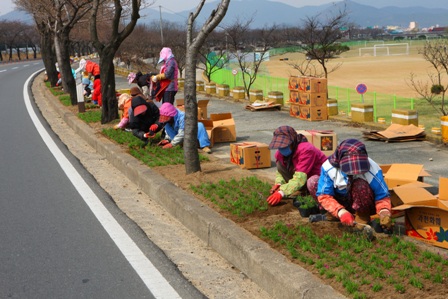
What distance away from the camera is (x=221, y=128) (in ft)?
45.1

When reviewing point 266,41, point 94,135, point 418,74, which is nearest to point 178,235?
point 94,135

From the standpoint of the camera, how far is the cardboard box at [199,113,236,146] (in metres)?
13.4

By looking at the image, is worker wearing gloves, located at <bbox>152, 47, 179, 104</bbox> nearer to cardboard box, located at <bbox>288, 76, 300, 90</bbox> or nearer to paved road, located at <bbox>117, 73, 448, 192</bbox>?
paved road, located at <bbox>117, 73, 448, 192</bbox>

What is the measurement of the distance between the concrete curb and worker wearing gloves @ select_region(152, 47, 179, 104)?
332 centimetres

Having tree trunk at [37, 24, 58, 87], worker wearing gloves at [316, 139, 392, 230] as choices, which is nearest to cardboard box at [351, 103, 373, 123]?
worker wearing gloves at [316, 139, 392, 230]

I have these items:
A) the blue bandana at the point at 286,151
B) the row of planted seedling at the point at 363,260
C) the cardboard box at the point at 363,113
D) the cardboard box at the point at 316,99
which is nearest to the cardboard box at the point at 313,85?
the cardboard box at the point at 316,99

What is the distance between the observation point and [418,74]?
49.1 m

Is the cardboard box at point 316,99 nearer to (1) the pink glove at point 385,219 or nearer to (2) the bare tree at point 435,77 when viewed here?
(2) the bare tree at point 435,77

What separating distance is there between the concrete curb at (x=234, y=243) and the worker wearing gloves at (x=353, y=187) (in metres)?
0.78

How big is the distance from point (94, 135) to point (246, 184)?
22.2ft

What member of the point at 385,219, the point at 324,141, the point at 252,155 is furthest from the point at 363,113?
the point at 385,219

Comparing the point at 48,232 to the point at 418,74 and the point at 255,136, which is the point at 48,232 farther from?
the point at 418,74

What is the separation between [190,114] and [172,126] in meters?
2.75

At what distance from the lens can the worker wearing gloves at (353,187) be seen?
5.97 meters
